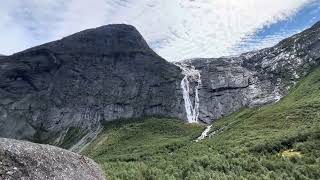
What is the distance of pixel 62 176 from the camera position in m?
36.8

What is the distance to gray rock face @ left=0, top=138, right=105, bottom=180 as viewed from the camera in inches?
1335

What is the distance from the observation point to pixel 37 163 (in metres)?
35.6

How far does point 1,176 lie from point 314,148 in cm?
11720

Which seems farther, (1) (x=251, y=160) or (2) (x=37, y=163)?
(1) (x=251, y=160)

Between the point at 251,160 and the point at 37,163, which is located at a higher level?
the point at 37,163

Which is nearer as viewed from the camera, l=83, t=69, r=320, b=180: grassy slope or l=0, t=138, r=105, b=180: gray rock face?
l=0, t=138, r=105, b=180: gray rock face

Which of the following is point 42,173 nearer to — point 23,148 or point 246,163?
point 23,148

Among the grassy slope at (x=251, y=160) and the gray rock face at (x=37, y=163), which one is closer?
the gray rock face at (x=37, y=163)

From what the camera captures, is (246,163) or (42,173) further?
(246,163)

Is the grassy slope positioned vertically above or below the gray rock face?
below

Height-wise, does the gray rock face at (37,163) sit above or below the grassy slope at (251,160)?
above

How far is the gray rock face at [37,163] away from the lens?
111 feet

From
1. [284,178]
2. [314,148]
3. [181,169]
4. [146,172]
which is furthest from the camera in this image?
[314,148]

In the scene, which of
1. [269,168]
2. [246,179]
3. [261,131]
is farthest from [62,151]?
[261,131]
